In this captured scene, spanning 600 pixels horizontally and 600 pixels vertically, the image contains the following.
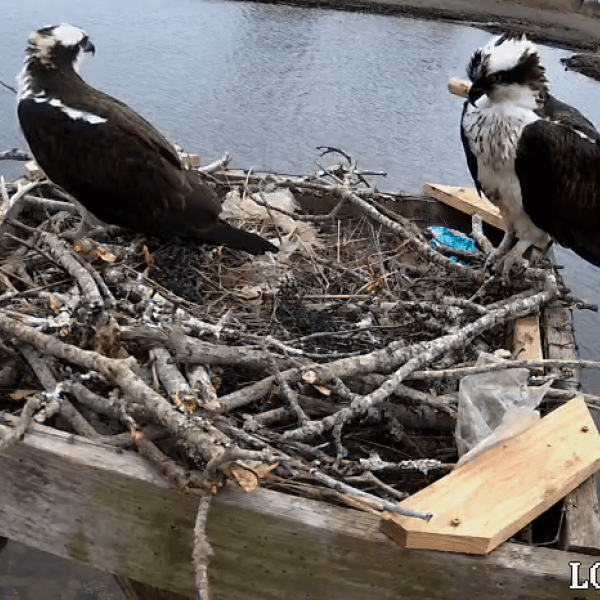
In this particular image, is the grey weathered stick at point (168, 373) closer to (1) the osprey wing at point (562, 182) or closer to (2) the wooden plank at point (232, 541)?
(2) the wooden plank at point (232, 541)

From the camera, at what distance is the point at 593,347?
4277mm

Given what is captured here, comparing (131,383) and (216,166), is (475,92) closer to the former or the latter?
(216,166)

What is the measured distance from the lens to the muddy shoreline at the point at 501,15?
8.74 metres

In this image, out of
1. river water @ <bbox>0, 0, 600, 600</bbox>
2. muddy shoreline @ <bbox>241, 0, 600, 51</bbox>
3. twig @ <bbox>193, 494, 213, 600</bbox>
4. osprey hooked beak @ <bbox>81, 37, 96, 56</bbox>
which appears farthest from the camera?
muddy shoreline @ <bbox>241, 0, 600, 51</bbox>

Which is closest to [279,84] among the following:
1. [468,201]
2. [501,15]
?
[468,201]

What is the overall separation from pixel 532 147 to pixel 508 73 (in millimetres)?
315

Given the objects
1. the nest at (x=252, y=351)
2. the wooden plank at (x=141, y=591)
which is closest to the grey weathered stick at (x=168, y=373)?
the nest at (x=252, y=351)

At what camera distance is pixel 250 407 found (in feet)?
7.76

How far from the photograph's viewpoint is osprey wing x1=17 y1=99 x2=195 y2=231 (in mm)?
3227

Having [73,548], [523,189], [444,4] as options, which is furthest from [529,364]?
[444,4]

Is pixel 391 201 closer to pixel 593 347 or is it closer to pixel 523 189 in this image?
pixel 523 189

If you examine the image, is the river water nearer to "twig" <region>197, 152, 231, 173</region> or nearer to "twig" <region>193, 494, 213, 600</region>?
"twig" <region>197, 152, 231, 173</region>

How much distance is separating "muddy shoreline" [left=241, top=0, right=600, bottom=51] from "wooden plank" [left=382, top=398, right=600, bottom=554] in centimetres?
666

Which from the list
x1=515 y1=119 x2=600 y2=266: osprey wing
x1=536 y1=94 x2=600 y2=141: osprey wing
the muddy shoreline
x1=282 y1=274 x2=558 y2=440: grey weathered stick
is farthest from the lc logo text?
the muddy shoreline
